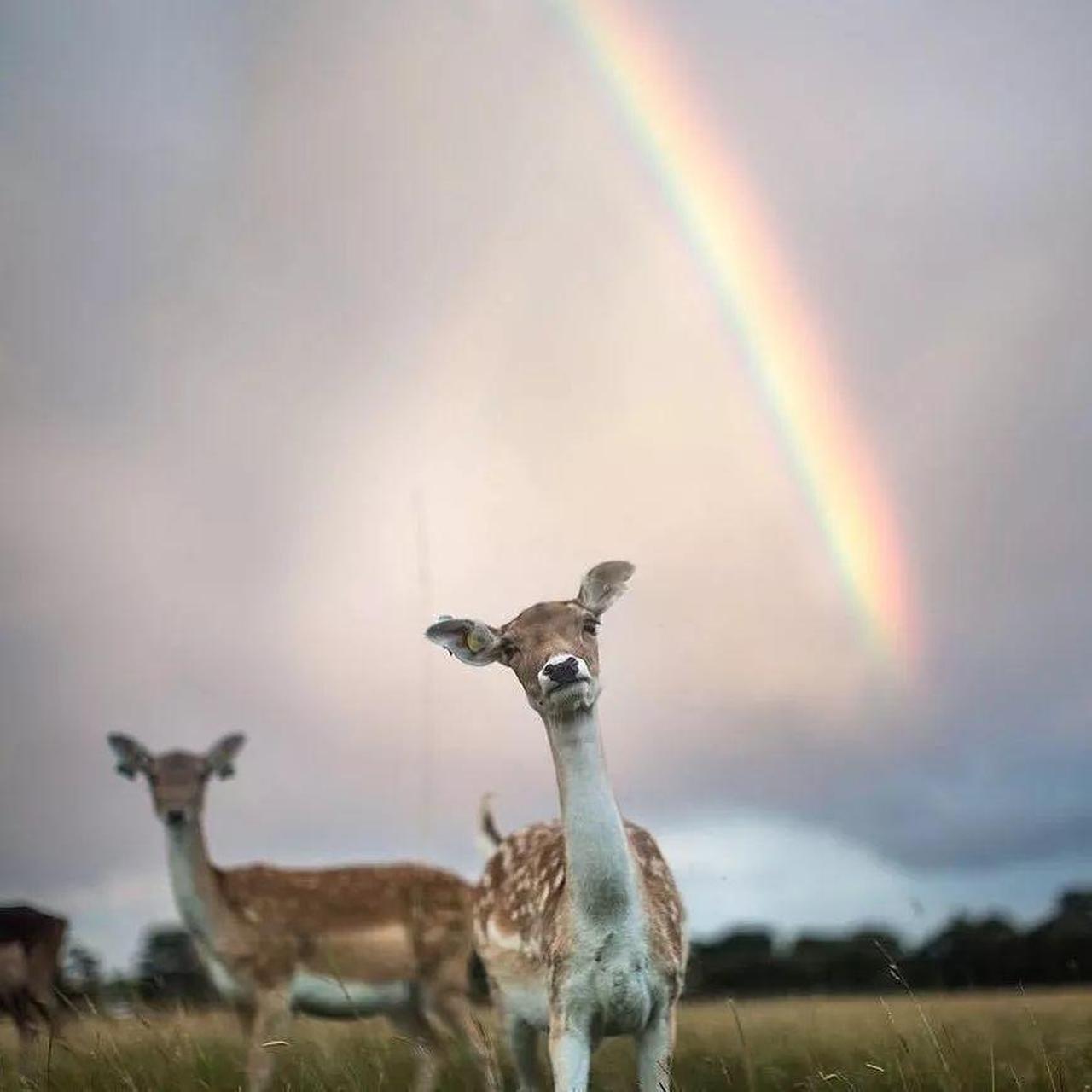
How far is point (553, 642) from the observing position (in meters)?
7.15

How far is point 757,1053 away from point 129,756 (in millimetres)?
6416

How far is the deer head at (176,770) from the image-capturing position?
12.8 m

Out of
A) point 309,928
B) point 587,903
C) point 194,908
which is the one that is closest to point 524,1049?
point 587,903

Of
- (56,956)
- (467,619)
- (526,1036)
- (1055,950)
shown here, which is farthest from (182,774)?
(1055,950)

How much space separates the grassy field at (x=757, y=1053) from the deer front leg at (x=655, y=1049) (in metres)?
0.30

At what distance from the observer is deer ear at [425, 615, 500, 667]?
7.50 meters

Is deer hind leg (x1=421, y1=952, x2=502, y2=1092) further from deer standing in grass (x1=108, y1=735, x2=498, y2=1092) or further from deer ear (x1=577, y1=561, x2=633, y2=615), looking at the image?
deer ear (x1=577, y1=561, x2=633, y2=615)

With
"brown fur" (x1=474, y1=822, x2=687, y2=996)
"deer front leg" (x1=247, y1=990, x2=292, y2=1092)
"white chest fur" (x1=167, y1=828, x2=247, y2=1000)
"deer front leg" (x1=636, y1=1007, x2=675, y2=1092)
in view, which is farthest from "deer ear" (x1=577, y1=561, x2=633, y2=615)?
"white chest fur" (x1=167, y1=828, x2=247, y2=1000)

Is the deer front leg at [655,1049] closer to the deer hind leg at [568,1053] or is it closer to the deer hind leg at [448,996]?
the deer hind leg at [568,1053]

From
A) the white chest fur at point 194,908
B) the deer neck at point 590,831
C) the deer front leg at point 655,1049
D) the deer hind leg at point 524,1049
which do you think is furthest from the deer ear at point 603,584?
the white chest fur at point 194,908

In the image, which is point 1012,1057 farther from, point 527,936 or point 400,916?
point 400,916

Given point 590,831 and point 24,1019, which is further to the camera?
point 24,1019

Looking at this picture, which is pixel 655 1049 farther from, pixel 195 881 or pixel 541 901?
pixel 195 881

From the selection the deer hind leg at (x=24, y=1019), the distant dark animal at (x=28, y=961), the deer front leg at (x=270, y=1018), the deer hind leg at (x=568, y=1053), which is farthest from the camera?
the distant dark animal at (x=28, y=961)
